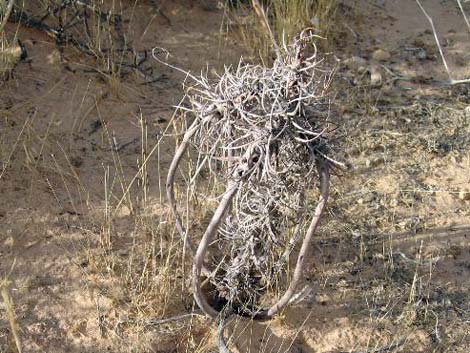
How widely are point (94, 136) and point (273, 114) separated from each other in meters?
1.65

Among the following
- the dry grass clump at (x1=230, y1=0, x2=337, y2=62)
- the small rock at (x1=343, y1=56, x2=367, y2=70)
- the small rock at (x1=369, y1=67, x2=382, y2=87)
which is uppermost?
the dry grass clump at (x1=230, y1=0, x2=337, y2=62)

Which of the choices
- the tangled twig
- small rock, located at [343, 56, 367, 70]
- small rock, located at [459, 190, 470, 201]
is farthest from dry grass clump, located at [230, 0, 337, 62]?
the tangled twig

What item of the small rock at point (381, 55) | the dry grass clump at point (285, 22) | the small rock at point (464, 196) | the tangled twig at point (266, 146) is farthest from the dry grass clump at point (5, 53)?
the small rock at point (464, 196)

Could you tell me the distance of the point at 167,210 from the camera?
310 cm

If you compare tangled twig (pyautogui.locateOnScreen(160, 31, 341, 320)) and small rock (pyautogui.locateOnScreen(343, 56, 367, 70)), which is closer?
tangled twig (pyautogui.locateOnScreen(160, 31, 341, 320))

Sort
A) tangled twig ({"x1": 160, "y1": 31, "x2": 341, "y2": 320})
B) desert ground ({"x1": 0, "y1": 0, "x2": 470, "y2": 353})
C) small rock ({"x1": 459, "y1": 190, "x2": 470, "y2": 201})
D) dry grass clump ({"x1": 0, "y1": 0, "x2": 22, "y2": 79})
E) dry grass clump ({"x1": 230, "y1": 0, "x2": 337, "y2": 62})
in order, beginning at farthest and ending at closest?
1. dry grass clump ({"x1": 230, "y1": 0, "x2": 337, "y2": 62})
2. dry grass clump ({"x1": 0, "y1": 0, "x2": 22, "y2": 79})
3. small rock ({"x1": 459, "y1": 190, "x2": 470, "y2": 201})
4. desert ground ({"x1": 0, "y1": 0, "x2": 470, "y2": 353})
5. tangled twig ({"x1": 160, "y1": 31, "x2": 341, "y2": 320})

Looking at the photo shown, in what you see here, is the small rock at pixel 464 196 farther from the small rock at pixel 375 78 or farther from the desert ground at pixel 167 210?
the small rock at pixel 375 78

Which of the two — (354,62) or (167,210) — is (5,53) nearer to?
(167,210)

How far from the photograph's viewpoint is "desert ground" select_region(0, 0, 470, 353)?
268 centimetres

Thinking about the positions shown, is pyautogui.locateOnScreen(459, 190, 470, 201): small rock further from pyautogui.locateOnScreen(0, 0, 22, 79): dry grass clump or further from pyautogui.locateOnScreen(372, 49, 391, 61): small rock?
pyautogui.locateOnScreen(0, 0, 22, 79): dry grass clump

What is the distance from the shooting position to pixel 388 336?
273cm

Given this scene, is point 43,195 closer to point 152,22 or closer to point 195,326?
point 195,326

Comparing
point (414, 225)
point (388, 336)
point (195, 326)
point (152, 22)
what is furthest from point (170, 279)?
point (152, 22)

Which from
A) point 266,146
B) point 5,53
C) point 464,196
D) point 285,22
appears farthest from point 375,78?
point 266,146
